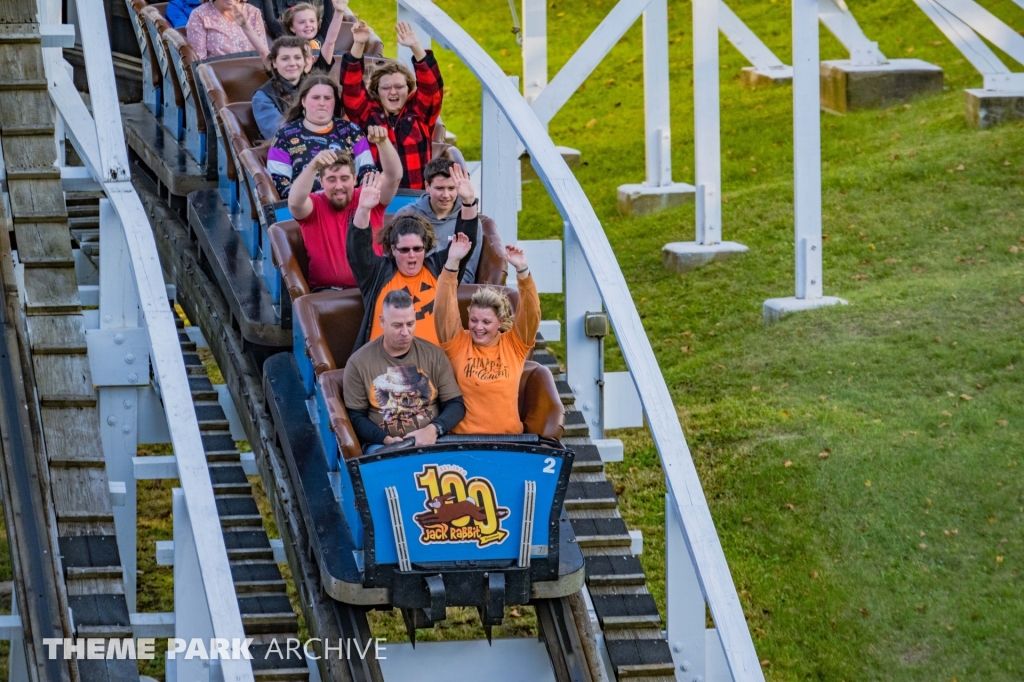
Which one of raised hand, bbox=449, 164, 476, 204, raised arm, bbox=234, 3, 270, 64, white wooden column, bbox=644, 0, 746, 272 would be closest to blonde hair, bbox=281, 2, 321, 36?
raised arm, bbox=234, 3, 270, 64


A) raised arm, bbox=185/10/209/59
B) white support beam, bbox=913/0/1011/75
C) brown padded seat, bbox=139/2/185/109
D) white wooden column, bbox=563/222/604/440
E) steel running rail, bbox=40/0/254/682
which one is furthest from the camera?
white support beam, bbox=913/0/1011/75

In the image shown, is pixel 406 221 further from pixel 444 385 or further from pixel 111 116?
pixel 111 116

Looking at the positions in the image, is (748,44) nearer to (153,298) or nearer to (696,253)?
(696,253)

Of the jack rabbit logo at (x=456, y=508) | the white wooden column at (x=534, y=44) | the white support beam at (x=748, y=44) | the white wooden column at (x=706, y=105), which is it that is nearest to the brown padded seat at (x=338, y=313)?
the jack rabbit logo at (x=456, y=508)

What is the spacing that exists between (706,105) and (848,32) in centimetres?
176

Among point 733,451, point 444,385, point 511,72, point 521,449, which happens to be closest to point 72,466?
point 444,385

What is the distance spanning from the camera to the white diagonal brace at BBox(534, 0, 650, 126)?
7.75 meters

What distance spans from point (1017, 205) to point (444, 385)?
6.04m

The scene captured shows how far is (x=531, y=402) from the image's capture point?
180 inches

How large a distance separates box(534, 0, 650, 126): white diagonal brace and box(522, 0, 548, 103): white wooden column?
2792 millimetres

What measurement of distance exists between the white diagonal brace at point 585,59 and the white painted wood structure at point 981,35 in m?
1.69

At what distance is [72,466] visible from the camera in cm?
497

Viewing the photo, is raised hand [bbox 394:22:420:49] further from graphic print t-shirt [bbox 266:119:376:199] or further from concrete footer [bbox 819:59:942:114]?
A: concrete footer [bbox 819:59:942:114]

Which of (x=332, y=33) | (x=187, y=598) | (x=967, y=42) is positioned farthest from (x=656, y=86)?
(x=187, y=598)
